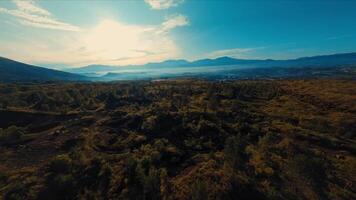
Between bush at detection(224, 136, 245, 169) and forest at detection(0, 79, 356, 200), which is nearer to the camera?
forest at detection(0, 79, 356, 200)

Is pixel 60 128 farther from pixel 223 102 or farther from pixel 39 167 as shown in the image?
pixel 223 102

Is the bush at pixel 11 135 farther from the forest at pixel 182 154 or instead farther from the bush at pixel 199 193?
the bush at pixel 199 193

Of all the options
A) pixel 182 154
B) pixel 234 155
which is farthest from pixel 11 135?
pixel 234 155

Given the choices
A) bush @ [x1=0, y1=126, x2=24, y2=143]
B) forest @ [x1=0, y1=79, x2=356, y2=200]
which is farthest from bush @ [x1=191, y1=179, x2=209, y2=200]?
bush @ [x1=0, y1=126, x2=24, y2=143]

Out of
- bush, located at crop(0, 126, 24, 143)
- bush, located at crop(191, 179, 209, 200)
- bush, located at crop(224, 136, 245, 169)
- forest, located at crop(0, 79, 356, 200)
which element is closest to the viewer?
bush, located at crop(191, 179, 209, 200)

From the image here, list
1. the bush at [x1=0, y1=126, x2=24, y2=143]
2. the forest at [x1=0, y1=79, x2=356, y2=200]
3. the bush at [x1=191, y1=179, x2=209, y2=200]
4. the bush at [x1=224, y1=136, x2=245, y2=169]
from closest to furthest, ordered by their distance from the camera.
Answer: the bush at [x1=191, y1=179, x2=209, y2=200] < the forest at [x1=0, y1=79, x2=356, y2=200] < the bush at [x1=224, y1=136, x2=245, y2=169] < the bush at [x1=0, y1=126, x2=24, y2=143]

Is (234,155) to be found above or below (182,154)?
above

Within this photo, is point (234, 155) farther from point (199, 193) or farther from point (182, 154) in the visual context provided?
point (199, 193)

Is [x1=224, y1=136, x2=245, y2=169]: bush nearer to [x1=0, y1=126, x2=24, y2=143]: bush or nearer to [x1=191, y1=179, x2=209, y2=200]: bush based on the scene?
[x1=191, y1=179, x2=209, y2=200]: bush

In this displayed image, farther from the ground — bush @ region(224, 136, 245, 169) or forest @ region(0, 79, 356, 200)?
bush @ region(224, 136, 245, 169)
